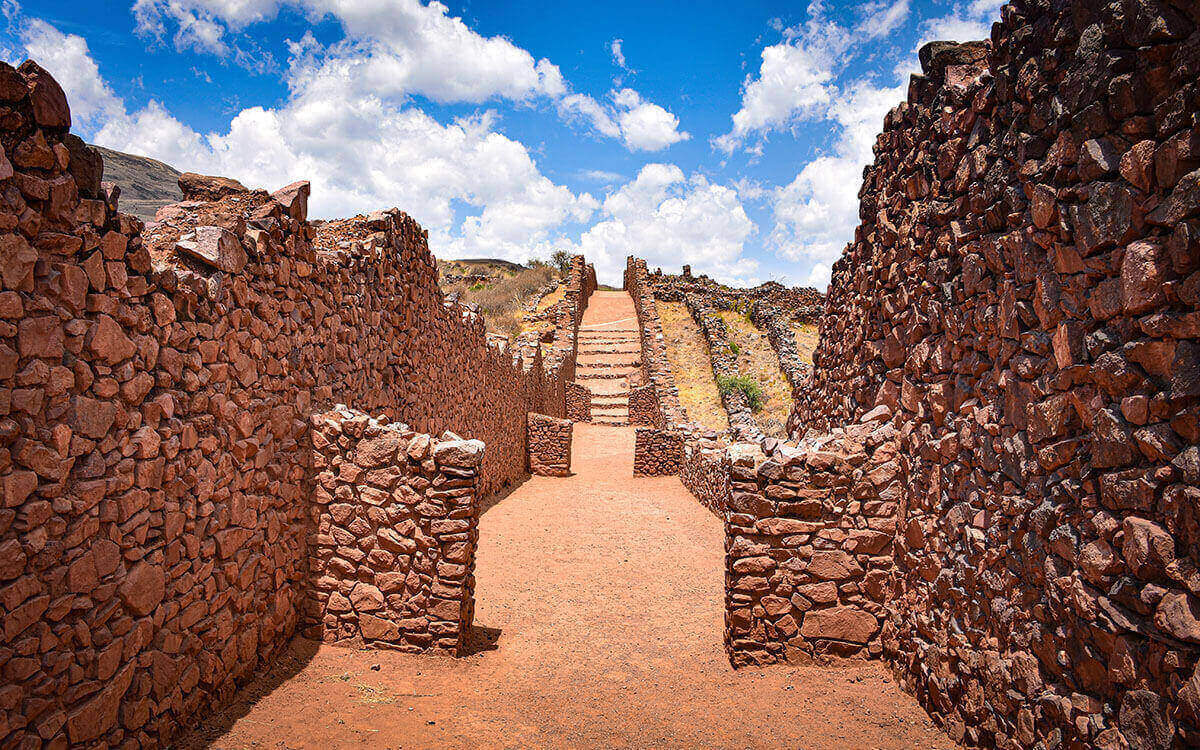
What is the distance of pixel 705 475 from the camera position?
12.8 m

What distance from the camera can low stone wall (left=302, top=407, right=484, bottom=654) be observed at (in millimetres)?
5117

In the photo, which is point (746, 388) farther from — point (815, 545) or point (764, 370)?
point (815, 545)

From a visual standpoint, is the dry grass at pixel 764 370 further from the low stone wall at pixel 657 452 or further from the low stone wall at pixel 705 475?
the low stone wall at pixel 705 475

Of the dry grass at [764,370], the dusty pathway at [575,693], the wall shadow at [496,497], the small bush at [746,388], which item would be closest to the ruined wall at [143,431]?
the dusty pathway at [575,693]

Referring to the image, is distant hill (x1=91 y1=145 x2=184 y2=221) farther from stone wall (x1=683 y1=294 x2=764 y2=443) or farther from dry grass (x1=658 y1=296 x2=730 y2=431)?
dry grass (x1=658 y1=296 x2=730 y2=431)

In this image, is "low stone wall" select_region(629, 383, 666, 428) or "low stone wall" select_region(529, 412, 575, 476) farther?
"low stone wall" select_region(629, 383, 666, 428)

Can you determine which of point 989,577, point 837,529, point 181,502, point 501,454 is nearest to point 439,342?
point 501,454

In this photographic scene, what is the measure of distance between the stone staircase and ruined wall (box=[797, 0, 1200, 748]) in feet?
70.5

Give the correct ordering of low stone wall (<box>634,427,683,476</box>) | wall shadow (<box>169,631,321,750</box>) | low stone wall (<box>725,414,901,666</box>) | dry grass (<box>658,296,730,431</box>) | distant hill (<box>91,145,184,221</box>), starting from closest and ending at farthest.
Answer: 1. wall shadow (<box>169,631,321,750</box>)
2. low stone wall (<box>725,414,901,666</box>)
3. distant hill (<box>91,145,184,221</box>)
4. low stone wall (<box>634,427,683,476</box>)
5. dry grass (<box>658,296,730,431</box>)

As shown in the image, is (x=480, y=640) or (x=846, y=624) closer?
(x=846, y=624)

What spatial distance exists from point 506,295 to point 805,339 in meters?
20.5

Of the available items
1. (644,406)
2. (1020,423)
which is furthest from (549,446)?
(1020,423)

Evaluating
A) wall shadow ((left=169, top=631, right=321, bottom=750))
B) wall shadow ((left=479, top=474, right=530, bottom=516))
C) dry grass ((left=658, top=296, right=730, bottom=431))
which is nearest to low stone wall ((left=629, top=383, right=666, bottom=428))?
dry grass ((left=658, top=296, right=730, bottom=431))

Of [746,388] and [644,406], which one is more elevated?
[746,388]
